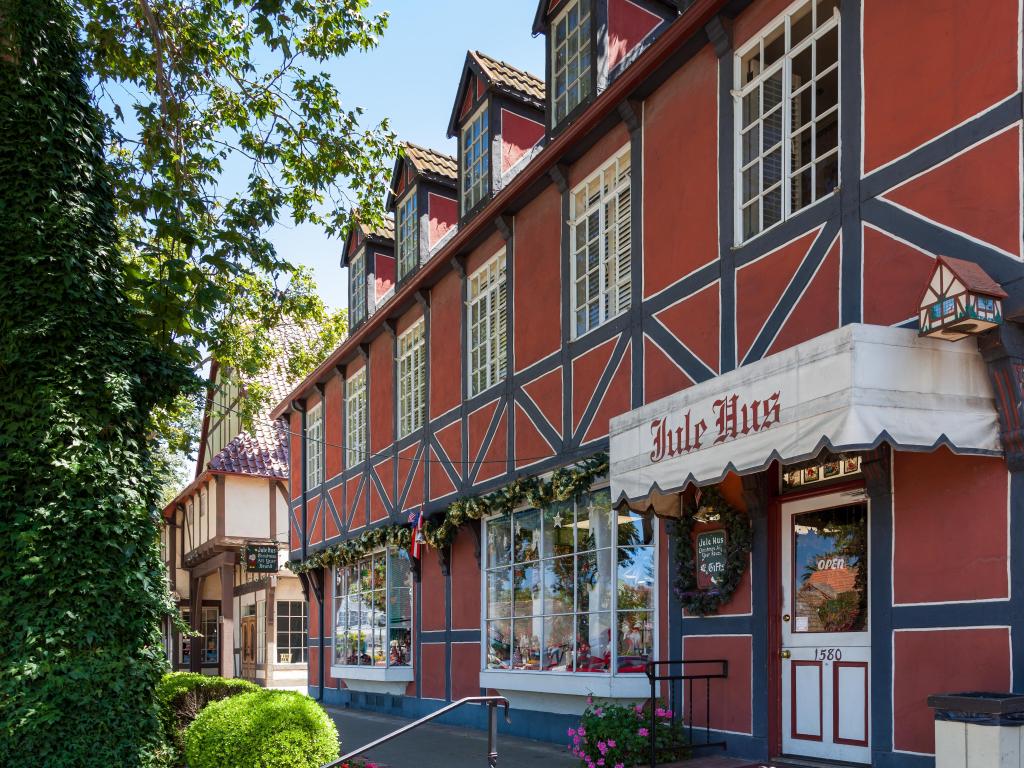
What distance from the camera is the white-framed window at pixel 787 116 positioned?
26.8 feet

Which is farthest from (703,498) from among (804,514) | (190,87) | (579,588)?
(190,87)

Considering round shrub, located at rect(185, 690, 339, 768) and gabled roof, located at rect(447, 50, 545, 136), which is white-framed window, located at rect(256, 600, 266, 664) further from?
round shrub, located at rect(185, 690, 339, 768)

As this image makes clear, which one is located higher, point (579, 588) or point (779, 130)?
point (779, 130)

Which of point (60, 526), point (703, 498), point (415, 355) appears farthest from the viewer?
point (415, 355)

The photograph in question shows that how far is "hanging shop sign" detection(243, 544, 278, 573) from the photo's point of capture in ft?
88.8

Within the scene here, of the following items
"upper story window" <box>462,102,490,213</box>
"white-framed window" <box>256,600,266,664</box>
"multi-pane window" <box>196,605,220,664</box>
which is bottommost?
"multi-pane window" <box>196,605,220,664</box>

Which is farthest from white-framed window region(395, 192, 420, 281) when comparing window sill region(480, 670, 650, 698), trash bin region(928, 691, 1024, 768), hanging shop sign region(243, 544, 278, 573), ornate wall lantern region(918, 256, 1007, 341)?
trash bin region(928, 691, 1024, 768)

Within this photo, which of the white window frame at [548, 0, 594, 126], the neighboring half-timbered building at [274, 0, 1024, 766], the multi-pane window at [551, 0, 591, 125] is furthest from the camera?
the multi-pane window at [551, 0, 591, 125]

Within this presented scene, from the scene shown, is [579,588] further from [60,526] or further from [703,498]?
[60,526]

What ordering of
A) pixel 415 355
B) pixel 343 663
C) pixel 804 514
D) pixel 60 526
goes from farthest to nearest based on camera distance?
pixel 343 663, pixel 415 355, pixel 804 514, pixel 60 526

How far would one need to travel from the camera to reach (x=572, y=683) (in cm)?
1115

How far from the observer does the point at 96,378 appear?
311 inches

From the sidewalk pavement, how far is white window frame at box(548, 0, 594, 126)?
743 centimetres

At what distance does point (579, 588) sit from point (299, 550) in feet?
45.2
